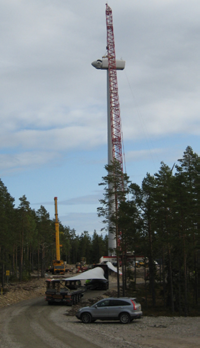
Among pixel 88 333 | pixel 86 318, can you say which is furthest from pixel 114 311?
pixel 88 333

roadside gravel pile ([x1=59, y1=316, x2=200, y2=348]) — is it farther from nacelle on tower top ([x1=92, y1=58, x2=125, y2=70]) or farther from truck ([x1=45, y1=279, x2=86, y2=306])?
nacelle on tower top ([x1=92, y1=58, x2=125, y2=70])

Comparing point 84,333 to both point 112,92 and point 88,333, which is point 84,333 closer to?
point 88,333

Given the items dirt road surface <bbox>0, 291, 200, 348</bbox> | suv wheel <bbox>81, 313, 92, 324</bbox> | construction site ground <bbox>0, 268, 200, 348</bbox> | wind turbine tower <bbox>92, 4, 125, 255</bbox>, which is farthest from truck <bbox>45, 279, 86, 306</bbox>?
wind turbine tower <bbox>92, 4, 125, 255</bbox>

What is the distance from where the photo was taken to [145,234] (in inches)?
1459

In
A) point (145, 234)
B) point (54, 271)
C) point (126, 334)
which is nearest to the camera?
point (126, 334)

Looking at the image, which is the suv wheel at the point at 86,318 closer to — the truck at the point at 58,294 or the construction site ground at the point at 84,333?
the construction site ground at the point at 84,333

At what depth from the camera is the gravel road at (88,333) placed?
16.8m

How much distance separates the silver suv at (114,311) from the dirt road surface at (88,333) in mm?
456

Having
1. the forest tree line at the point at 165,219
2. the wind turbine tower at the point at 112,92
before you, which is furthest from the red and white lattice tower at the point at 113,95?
the forest tree line at the point at 165,219

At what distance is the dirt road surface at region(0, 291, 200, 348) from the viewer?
1684 cm

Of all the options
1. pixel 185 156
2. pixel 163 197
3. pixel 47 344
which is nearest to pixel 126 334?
pixel 47 344

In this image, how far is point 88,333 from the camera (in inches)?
784

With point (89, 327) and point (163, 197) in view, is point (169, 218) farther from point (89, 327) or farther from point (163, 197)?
point (89, 327)

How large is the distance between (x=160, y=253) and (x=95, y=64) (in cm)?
6983
